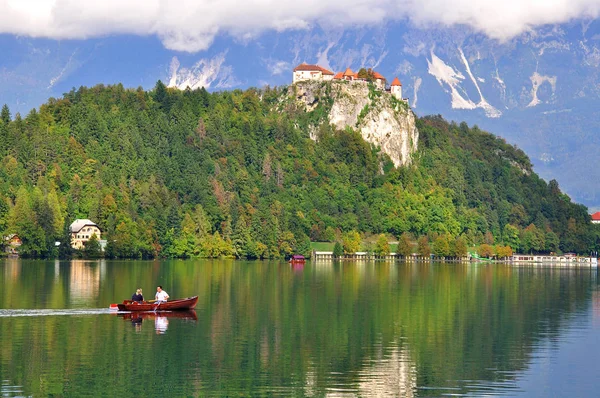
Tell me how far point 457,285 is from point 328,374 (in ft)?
220

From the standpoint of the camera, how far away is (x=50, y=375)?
5175 cm

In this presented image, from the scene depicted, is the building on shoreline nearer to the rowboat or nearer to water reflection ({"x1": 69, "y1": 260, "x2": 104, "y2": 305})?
water reflection ({"x1": 69, "y1": 260, "x2": 104, "y2": 305})

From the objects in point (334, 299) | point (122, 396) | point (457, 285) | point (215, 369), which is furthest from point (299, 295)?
point (122, 396)

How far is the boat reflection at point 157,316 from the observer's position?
236 ft

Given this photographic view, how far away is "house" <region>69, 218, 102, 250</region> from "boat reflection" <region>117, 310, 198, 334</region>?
109 meters

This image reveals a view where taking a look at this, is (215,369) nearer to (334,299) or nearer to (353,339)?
(353,339)

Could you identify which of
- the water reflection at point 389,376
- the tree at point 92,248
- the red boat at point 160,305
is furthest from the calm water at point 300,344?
the tree at point 92,248

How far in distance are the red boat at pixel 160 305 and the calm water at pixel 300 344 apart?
1.54 m

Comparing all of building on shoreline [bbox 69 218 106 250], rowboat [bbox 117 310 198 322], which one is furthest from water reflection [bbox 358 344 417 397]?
building on shoreline [bbox 69 218 106 250]

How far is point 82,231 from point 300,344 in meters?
135

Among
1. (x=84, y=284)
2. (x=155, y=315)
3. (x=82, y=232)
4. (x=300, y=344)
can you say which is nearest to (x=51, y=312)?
(x=155, y=315)

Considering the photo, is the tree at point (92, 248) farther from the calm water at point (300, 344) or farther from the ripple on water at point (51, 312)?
the ripple on water at point (51, 312)

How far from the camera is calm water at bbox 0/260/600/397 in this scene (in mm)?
51031

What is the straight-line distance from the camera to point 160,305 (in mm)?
78750
